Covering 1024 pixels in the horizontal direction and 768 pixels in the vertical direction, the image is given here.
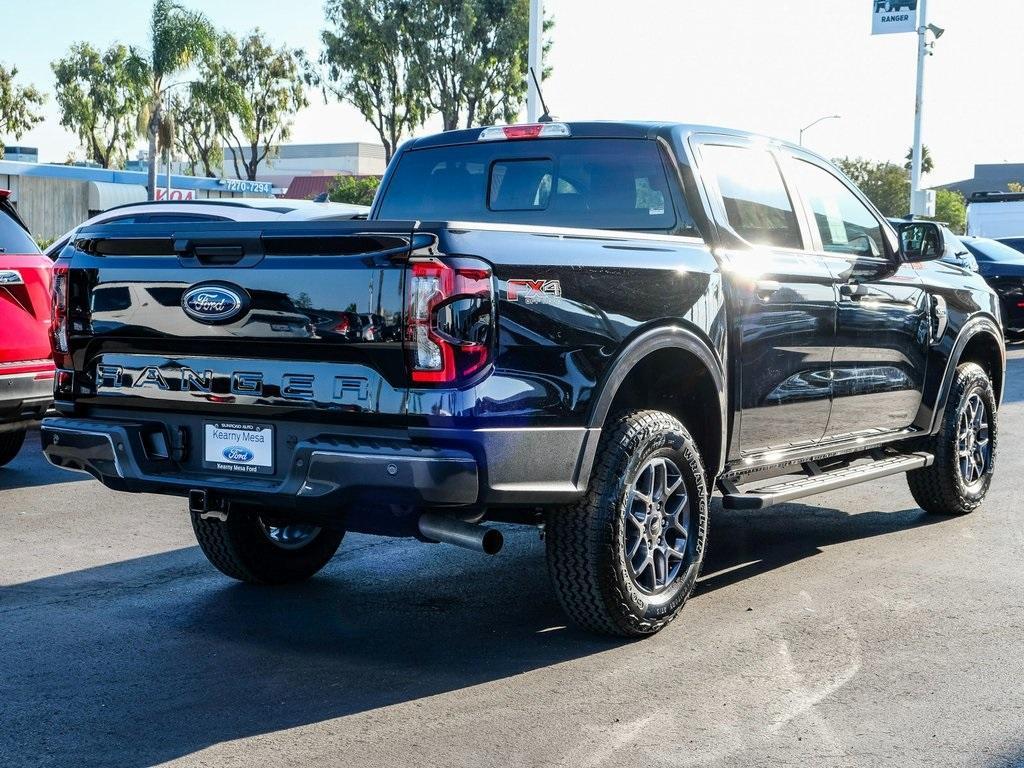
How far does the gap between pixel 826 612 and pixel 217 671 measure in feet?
8.03

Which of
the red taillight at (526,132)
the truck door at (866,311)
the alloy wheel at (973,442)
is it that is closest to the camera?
the red taillight at (526,132)

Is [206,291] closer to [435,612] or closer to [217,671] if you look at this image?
[217,671]

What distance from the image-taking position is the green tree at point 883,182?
8475 centimetres

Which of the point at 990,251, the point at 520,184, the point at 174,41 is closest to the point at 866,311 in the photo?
the point at 520,184

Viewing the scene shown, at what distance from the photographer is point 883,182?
280 feet

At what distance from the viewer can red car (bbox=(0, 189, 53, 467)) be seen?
7723 millimetres

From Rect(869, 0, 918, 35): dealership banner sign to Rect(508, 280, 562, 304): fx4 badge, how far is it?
33.7 meters

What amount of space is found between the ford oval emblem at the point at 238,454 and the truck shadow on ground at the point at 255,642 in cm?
74

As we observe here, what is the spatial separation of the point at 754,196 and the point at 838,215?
842 mm

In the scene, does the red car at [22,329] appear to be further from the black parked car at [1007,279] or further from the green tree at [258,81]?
the green tree at [258,81]

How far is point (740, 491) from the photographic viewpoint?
18.7 ft

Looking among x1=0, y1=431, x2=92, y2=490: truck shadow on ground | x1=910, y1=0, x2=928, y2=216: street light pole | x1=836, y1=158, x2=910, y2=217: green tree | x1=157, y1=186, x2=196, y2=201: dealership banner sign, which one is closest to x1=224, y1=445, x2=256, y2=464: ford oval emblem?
x1=0, y1=431, x2=92, y2=490: truck shadow on ground

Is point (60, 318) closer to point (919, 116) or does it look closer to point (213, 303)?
point (213, 303)

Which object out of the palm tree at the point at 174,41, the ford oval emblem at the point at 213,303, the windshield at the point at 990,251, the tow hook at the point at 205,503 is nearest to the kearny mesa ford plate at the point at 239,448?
the tow hook at the point at 205,503
